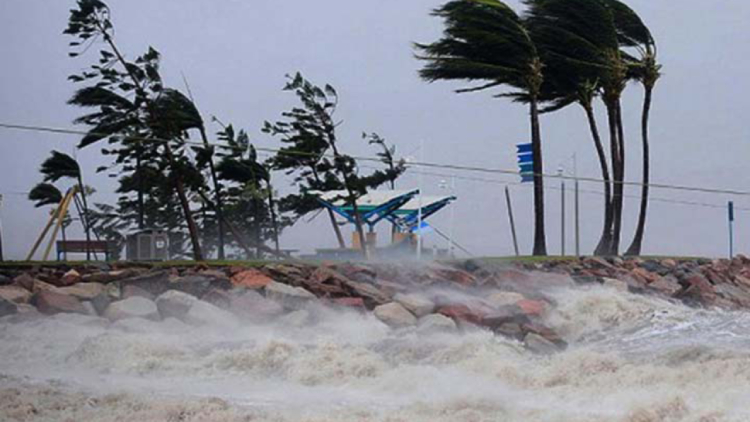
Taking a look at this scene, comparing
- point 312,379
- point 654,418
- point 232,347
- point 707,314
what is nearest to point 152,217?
point 232,347

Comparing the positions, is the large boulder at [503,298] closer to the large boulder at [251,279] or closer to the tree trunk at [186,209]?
the large boulder at [251,279]

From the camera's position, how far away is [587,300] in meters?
13.3

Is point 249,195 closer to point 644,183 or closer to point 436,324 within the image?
point 436,324

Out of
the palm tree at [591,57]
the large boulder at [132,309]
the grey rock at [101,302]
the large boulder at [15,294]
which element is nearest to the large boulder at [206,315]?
the large boulder at [132,309]

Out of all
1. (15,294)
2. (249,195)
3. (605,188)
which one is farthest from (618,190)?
(15,294)

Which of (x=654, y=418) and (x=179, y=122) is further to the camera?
(x=179, y=122)

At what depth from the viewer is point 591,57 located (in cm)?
1977

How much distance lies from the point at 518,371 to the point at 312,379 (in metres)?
1.77

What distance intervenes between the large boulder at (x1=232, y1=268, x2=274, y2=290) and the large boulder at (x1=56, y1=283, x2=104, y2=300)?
142cm

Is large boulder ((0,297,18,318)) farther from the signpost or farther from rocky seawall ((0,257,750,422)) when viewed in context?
the signpost

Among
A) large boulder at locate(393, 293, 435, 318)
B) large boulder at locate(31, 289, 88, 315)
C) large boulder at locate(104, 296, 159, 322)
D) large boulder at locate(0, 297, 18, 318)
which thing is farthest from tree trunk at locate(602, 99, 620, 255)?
large boulder at locate(0, 297, 18, 318)

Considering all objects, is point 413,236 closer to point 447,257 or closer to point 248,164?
point 447,257

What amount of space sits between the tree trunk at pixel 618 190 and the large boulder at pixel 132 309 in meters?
10.6

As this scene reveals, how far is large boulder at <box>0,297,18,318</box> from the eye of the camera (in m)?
→ 9.87
